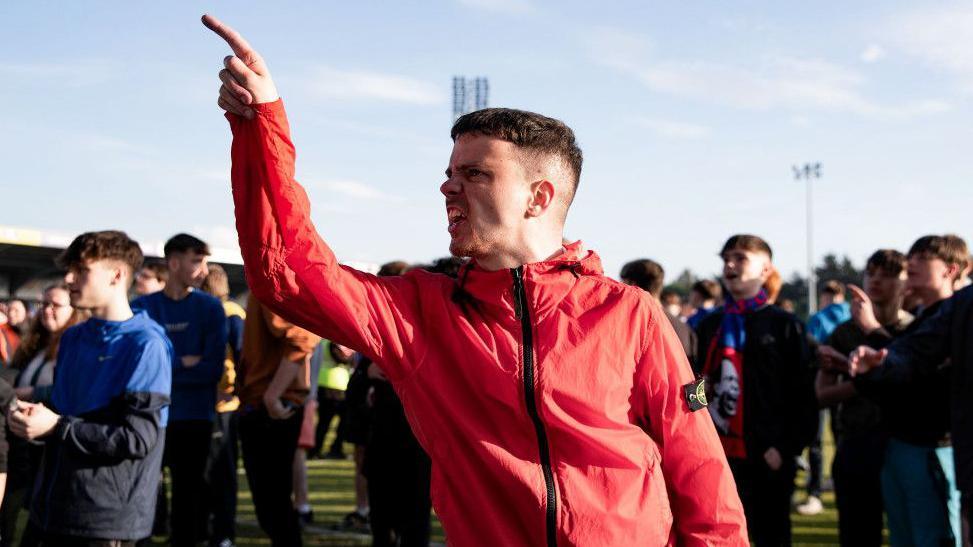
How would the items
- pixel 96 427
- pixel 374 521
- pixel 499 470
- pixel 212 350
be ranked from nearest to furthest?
pixel 499 470 → pixel 96 427 → pixel 374 521 → pixel 212 350

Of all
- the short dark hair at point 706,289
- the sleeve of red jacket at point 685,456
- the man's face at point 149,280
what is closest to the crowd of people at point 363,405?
the man's face at point 149,280

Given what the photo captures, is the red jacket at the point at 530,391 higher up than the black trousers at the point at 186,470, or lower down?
higher up

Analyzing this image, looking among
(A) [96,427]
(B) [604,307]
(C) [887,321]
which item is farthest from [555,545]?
(C) [887,321]

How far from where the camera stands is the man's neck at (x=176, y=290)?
6.85 metres

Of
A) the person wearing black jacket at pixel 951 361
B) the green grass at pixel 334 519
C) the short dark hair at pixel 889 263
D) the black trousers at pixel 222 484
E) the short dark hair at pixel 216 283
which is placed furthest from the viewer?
the short dark hair at pixel 216 283

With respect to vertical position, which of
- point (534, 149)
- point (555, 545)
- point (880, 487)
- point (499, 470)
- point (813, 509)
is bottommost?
point (813, 509)

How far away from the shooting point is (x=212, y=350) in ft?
22.4

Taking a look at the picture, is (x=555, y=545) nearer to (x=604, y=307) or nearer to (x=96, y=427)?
(x=604, y=307)

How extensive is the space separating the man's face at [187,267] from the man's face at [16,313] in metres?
6.16

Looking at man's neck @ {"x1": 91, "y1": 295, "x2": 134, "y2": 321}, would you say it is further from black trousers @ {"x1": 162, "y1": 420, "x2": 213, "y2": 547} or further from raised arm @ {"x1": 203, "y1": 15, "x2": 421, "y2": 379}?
raised arm @ {"x1": 203, "y1": 15, "x2": 421, "y2": 379}

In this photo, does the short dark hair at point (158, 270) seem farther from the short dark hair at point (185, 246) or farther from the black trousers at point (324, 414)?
the black trousers at point (324, 414)

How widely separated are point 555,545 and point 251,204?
1.01 meters

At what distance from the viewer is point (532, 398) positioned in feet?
7.32

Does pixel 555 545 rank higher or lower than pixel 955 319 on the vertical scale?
lower
